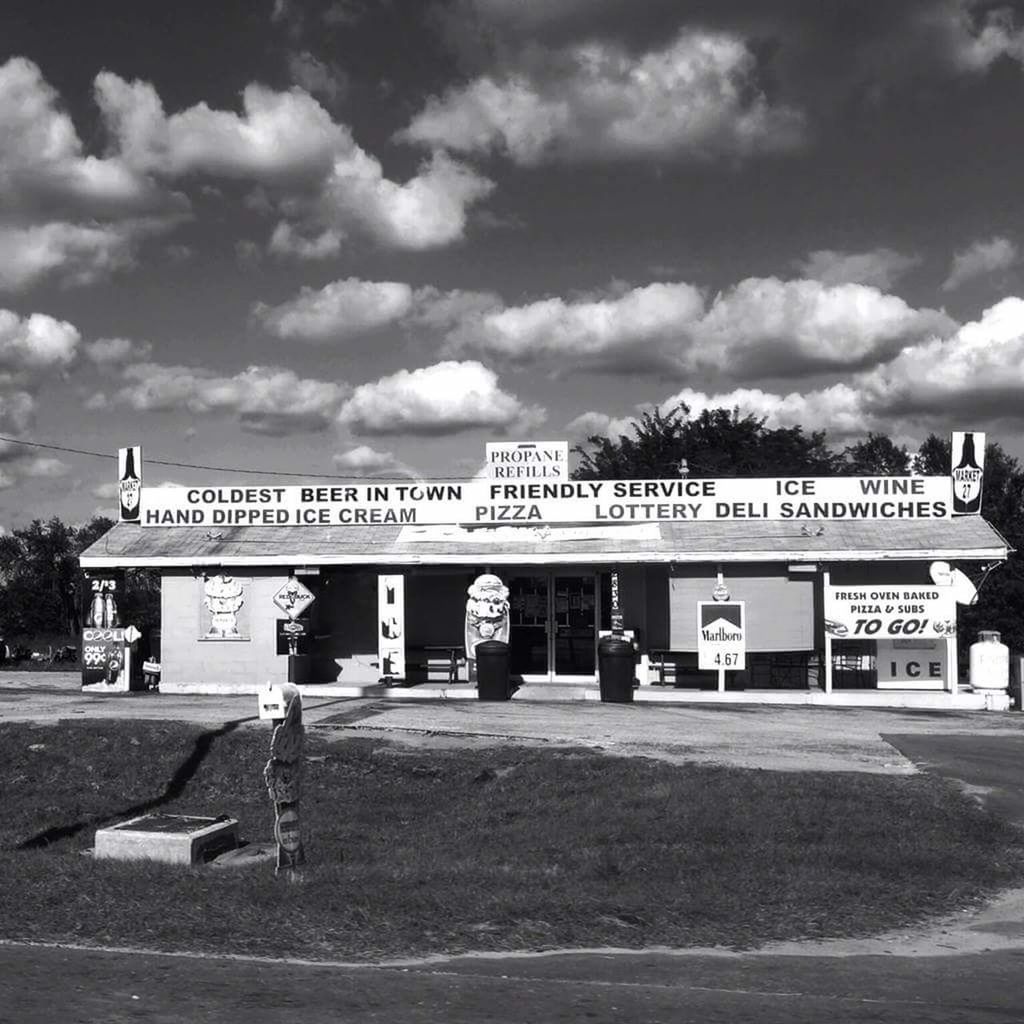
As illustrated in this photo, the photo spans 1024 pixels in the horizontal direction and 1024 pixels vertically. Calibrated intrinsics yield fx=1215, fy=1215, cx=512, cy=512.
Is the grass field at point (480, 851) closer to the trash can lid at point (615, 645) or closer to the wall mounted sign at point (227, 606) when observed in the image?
the trash can lid at point (615, 645)

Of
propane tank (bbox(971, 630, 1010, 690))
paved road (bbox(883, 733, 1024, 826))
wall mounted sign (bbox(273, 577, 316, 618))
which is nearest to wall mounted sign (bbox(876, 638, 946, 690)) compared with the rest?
propane tank (bbox(971, 630, 1010, 690))

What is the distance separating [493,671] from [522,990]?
1464 centimetres

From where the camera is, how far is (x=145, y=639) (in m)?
24.7

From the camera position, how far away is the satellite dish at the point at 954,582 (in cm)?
2162

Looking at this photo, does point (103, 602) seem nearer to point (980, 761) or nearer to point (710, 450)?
point (980, 761)

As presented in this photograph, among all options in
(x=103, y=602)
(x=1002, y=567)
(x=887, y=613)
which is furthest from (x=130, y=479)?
(x=1002, y=567)

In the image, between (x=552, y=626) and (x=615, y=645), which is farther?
(x=552, y=626)

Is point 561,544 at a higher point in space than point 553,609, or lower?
higher

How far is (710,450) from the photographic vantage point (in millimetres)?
52031

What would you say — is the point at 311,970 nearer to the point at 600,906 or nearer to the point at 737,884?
→ the point at 600,906

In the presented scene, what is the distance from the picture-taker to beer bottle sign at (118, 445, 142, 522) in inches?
1025

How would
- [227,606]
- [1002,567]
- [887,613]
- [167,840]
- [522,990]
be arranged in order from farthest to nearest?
[1002,567] < [227,606] < [887,613] < [167,840] < [522,990]

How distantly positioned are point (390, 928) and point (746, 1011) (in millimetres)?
2678

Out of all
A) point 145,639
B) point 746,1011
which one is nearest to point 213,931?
point 746,1011
